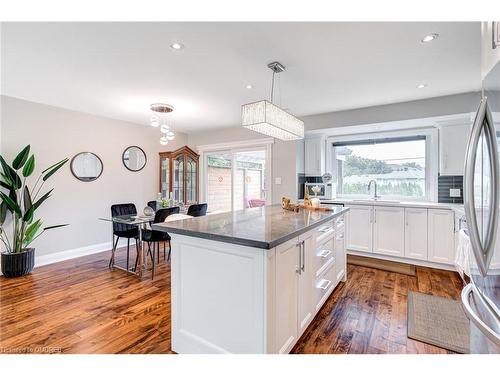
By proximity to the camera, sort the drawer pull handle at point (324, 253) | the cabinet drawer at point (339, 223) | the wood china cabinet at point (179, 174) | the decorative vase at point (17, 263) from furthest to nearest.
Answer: the wood china cabinet at point (179, 174) < the decorative vase at point (17, 263) < the cabinet drawer at point (339, 223) < the drawer pull handle at point (324, 253)

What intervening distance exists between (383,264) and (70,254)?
15.8ft

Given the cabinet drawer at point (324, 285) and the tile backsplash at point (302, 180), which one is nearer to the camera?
the cabinet drawer at point (324, 285)

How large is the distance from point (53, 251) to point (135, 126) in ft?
8.26

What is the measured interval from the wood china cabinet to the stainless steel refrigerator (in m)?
4.87

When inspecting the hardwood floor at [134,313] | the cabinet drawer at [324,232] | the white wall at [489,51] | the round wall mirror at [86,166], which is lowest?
the hardwood floor at [134,313]

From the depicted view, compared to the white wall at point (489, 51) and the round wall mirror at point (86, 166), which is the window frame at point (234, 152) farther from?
the white wall at point (489, 51)

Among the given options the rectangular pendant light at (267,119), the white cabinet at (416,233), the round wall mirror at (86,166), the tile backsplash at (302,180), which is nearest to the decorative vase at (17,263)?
the round wall mirror at (86,166)

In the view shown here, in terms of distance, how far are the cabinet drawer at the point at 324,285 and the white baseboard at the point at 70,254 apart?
12.5 feet

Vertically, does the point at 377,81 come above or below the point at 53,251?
above

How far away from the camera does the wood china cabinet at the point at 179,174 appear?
5.23m
